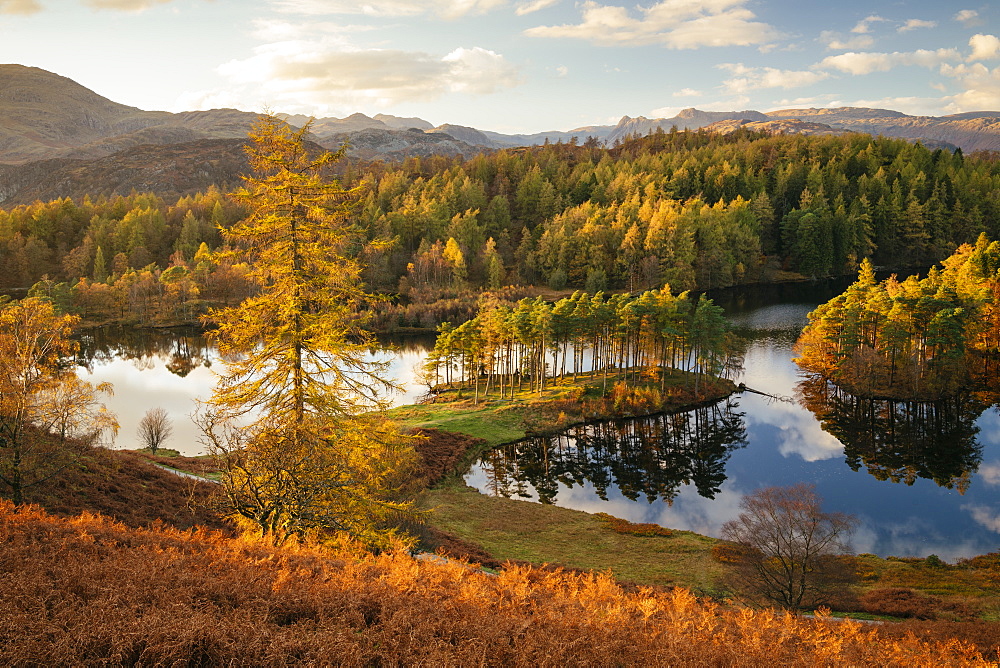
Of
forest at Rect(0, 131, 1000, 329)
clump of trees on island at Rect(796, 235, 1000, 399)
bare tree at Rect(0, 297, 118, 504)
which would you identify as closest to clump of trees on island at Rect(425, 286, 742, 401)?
clump of trees on island at Rect(796, 235, 1000, 399)

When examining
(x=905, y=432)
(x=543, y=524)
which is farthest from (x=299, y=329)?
(x=905, y=432)

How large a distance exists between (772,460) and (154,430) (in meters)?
41.4

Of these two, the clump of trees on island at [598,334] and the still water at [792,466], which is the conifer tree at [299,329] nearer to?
the still water at [792,466]

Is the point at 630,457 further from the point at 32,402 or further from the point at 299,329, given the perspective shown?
the point at 32,402

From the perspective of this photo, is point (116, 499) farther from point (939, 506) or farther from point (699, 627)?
point (939, 506)

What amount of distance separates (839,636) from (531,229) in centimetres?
12171

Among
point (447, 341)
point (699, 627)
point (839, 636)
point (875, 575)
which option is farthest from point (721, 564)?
point (447, 341)

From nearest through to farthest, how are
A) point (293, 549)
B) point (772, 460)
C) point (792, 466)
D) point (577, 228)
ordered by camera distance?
point (293, 549) < point (792, 466) < point (772, 460) < point (577, 228)

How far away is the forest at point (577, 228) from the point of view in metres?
95.2

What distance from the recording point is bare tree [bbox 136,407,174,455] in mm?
39656

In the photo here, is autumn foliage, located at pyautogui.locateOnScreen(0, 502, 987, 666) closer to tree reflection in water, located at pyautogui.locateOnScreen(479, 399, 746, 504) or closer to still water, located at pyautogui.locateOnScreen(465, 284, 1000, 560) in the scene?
still water, located at pyautogui.locateOnScreen(465, 284, 1000, 560)

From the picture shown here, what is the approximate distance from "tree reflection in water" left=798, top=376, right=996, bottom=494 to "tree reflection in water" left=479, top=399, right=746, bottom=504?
277 inches

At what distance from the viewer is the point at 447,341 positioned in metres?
48.6

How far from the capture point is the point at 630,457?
39344 mm
